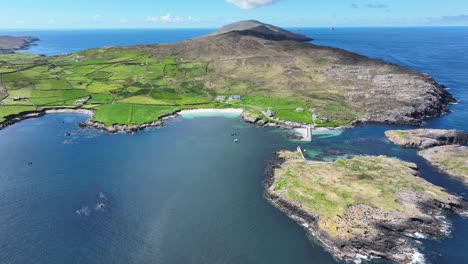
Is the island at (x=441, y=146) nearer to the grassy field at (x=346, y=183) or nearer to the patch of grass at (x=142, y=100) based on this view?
the grassy field at (x=346, y=183)

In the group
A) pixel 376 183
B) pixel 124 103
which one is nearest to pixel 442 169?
pixel 376 183

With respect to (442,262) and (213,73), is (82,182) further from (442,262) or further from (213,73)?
(213,73)

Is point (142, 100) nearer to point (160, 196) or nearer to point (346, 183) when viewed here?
point (160, 196)

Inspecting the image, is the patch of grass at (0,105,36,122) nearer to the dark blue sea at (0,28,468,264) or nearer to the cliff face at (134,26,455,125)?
the dark blue sea at (0,28,468,264)

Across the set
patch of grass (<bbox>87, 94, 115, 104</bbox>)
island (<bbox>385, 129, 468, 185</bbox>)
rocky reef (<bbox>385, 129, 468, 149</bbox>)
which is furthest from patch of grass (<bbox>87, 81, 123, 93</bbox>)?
rocky reef (<bbox>385, 129, 468, 149</bbox>)

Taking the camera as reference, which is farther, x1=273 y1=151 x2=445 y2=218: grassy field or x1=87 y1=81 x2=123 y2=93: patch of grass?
x1=87 y1=81 x2=123 y2=93: patch of grass

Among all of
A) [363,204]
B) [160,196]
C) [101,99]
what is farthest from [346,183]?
[101,99]
